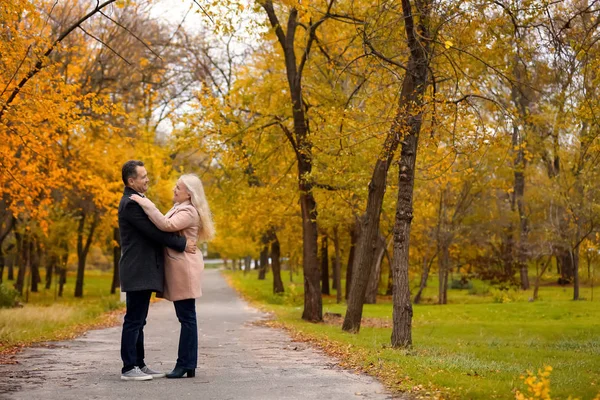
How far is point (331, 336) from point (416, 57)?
518 centimetres

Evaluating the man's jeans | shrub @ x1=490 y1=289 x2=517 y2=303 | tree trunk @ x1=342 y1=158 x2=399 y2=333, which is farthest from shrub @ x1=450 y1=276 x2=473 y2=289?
the man's jeans

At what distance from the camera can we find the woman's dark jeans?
7.56m

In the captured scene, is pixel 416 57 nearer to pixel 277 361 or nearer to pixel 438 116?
pixel 438 116

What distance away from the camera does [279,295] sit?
33406 mm

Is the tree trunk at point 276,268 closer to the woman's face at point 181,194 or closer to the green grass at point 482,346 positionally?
the green grass at point 482,346

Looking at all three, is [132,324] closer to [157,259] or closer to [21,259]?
[157,259]

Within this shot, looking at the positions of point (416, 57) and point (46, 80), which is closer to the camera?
point (416, 57)

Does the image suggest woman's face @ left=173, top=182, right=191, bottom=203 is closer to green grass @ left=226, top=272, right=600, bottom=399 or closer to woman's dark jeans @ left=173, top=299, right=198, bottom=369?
woman's dark jeans @ left=173, top=299, right=198, bottom=369

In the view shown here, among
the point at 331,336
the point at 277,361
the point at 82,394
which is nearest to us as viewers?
the point at 82,394

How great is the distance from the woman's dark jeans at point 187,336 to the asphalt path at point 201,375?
185 mm

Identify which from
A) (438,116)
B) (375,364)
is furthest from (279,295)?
(375,364)

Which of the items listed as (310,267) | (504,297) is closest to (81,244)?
(504,297)

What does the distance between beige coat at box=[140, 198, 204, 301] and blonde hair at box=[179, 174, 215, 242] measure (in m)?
0.08

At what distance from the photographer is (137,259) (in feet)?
24.1
